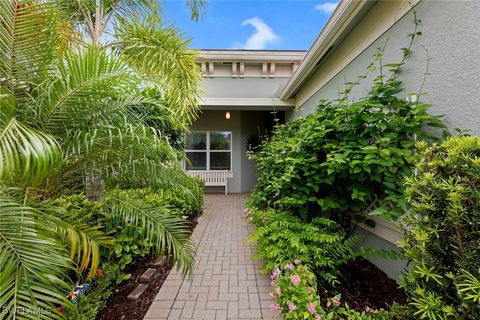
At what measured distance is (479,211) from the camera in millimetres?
1073

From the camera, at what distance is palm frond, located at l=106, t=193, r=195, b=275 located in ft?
6.79

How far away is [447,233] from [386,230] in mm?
1750

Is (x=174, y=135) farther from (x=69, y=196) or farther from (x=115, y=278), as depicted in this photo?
(x=115, y=278)

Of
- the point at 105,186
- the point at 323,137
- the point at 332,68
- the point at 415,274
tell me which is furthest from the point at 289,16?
the point at 415,274

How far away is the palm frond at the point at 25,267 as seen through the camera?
1126mm

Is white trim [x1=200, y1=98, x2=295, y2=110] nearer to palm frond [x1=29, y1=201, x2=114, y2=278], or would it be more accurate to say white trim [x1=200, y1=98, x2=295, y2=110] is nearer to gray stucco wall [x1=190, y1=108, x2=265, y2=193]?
gray stucco wall [x1=190, y1=108, x2=265, y2=193]

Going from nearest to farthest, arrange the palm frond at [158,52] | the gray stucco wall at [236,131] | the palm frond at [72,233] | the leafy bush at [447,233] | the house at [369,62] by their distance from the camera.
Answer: the leafy bush at [447,233] → the palm frond at [72,233] → the house at [369,62] → the palm frond at [158,52] → the gray stucco wall at [236,131]

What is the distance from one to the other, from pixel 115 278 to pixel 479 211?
3.21 m

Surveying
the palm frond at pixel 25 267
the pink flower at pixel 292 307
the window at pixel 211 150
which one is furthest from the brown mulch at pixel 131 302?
the window at pixel 211 150

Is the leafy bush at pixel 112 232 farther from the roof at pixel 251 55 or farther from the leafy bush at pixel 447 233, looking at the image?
the roof at pixel 251 55

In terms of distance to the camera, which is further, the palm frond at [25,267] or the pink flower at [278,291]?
the pink flower at [278,291]

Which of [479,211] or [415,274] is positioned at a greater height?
[479,211]

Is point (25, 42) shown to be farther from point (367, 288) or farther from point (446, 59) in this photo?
point (367, 288)

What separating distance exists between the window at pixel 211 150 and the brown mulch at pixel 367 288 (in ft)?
22.7
